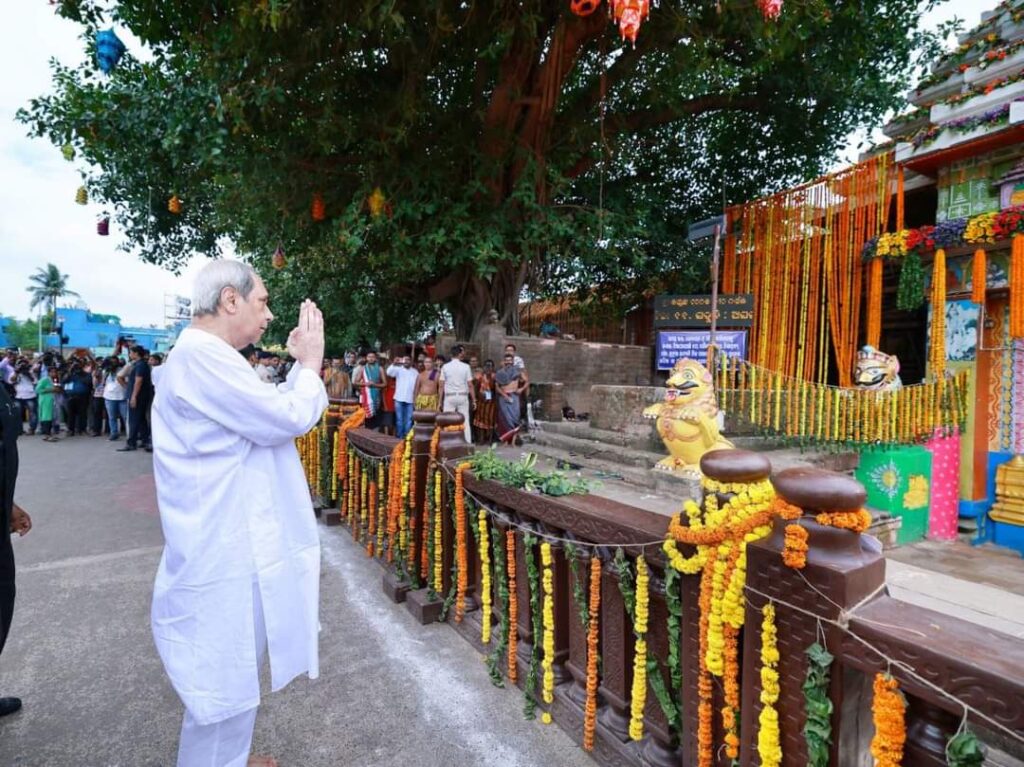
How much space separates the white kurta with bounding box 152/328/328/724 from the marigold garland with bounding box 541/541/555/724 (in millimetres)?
1039

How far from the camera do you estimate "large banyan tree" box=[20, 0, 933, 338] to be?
743 cm

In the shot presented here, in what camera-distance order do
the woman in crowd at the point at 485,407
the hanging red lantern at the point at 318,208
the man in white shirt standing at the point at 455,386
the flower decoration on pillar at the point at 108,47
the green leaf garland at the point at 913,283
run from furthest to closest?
the woman in crowd at the point at 485,407 < the hanging red lantern at the point at 318,208 < the man in white shirt standing at the point at 455,386 < the green leaf garland at the point at 913,283 < the flower decoration on pillar at the point at 108,47

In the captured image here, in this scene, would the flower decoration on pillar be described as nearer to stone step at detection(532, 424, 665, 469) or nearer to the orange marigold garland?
stone step at detection(532, 424, 665, 469)

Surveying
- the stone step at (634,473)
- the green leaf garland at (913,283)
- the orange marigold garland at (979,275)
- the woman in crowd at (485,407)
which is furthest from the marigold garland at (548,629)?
the green leaf garland at (913,283)

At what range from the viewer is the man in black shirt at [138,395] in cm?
909

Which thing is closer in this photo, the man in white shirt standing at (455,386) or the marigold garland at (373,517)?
the marigold garland at (373,517)

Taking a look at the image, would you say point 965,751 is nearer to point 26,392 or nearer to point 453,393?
point 453,393

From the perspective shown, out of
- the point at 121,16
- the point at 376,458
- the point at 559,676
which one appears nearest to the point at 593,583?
the point at 559,676

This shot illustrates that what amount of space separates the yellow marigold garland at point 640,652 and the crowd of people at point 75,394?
10341mm

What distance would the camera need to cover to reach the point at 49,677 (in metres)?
2.62

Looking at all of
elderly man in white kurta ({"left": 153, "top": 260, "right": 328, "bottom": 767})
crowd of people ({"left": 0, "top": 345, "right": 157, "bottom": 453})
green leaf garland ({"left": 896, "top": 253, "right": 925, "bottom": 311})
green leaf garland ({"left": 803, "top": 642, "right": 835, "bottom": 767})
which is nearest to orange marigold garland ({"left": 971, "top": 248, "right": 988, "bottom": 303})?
green leaf garland ({"left": 896, "top": 253, "right": 925, "bottom": 311})

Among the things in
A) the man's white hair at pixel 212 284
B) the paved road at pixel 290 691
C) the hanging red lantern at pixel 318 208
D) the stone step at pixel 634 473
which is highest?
the hanging red lantern at pixel 318 208

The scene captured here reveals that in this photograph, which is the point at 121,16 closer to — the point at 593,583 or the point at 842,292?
the point at 593,583

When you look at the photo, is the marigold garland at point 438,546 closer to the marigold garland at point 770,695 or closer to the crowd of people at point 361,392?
the marigold garland at point 770,695
